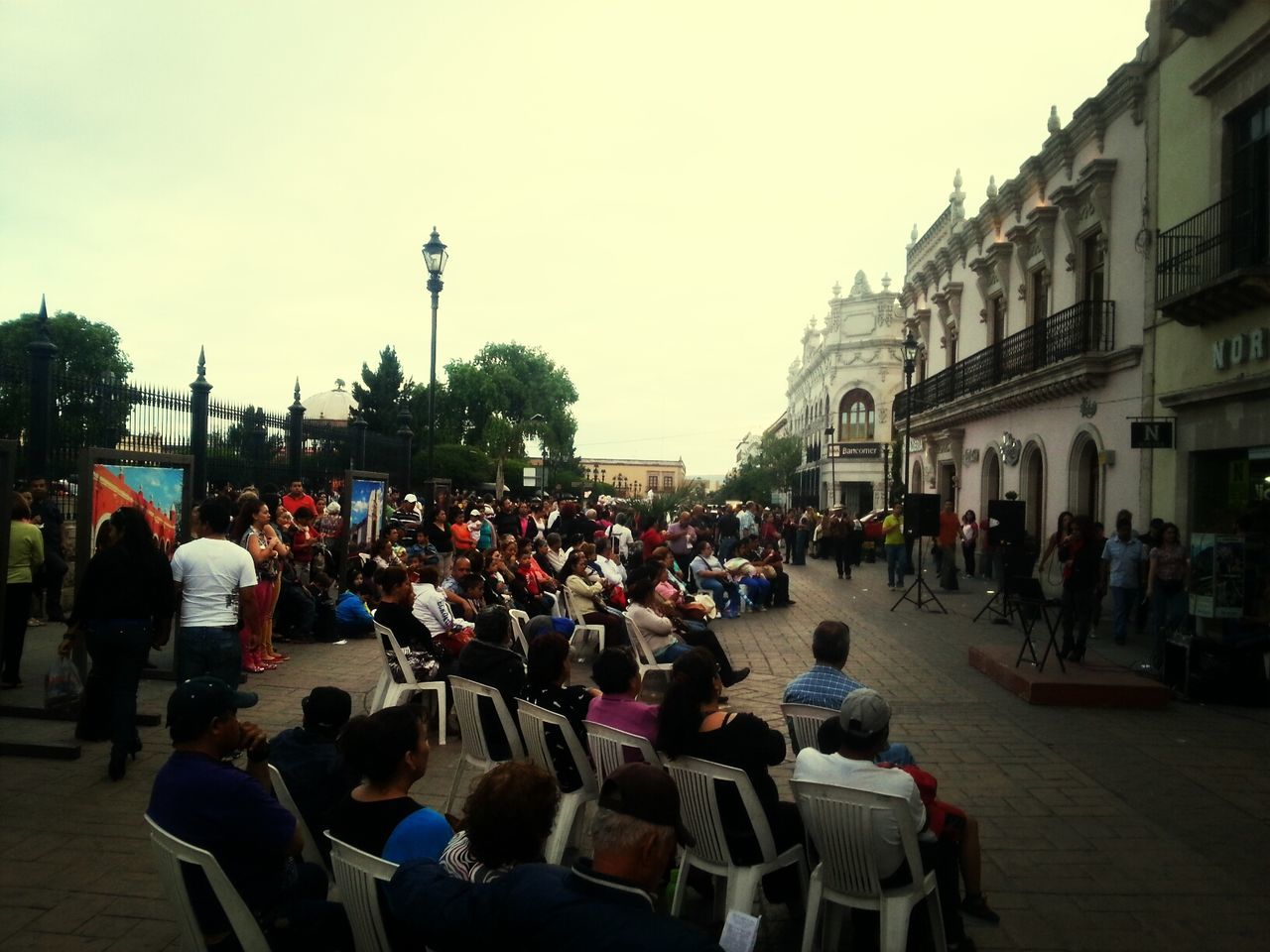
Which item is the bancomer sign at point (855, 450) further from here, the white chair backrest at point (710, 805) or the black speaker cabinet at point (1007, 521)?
the white chair backrest at point (710, 805)

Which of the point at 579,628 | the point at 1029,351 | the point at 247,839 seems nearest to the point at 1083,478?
the point at 1029,351

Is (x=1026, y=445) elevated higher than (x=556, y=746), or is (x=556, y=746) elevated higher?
(x=1026, y=445)

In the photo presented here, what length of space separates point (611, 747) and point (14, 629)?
6.28m

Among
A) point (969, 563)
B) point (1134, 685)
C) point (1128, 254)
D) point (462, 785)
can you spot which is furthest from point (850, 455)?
point (462, 785)

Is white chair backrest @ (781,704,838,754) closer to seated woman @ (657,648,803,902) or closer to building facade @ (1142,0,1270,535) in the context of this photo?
seated woman @ (657,648,803,902)

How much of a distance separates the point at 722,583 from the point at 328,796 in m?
13.1

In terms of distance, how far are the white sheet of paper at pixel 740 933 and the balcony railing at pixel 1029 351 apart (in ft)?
58.0

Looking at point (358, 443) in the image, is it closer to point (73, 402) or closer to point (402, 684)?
point (73, 402)

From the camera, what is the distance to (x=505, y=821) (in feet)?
9.35

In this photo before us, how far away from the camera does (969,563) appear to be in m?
26.0

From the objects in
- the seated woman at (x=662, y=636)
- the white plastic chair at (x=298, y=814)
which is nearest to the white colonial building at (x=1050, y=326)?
the seated woman at (x=662, y=636)

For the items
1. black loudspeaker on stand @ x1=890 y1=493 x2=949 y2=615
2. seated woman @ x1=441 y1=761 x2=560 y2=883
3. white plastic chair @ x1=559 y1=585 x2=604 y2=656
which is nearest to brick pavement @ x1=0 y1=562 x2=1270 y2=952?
white plastic chair @ x1=559 y1=585 x2=604 y2=656

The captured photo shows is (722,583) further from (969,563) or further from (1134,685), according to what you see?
(969,563)

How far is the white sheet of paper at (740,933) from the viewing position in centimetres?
298
